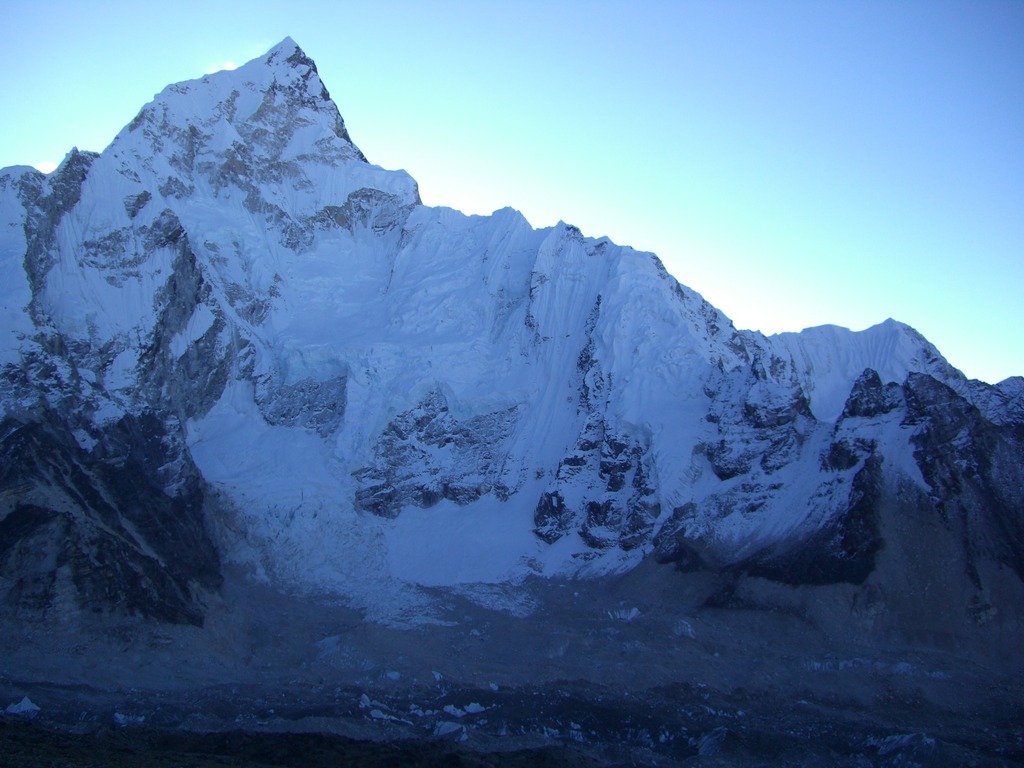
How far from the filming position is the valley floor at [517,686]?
184 feet

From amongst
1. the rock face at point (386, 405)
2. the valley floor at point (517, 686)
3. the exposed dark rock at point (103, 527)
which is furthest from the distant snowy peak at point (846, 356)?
the exposed dark rock at point (103, 527)

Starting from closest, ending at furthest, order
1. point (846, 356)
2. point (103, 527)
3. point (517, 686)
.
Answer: point (517, 686) → point (103, 527) → point (846, 356)

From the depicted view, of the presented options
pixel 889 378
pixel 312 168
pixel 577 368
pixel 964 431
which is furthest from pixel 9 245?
pixel 889 378

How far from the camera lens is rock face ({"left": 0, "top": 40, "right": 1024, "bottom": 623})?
271ft

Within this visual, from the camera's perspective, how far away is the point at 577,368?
11438cm

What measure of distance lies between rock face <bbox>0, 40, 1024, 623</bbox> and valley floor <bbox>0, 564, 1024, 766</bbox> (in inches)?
188

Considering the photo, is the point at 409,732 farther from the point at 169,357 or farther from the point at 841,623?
the point at 169,357

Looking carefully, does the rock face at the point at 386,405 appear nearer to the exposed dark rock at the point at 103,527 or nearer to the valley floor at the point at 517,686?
the exposed dark rock at the point at 103,527

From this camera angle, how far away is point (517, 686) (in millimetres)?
69125

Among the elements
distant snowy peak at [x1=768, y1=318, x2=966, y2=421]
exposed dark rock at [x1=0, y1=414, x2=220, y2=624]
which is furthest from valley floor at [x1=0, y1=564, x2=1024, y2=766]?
distant snowy peak at [x1=768, y1=318, x2=966, y2=421]

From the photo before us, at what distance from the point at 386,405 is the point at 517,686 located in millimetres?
47427

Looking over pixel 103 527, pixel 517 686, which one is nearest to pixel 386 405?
pixel 103 527

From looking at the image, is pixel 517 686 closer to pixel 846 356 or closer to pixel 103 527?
pixel 103 527

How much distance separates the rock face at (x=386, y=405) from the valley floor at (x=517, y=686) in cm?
479
